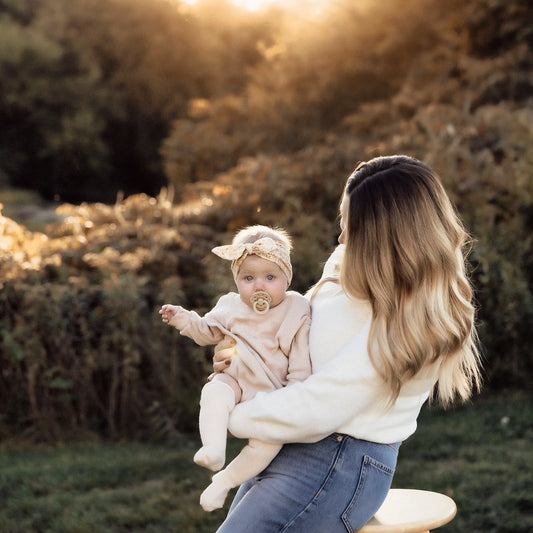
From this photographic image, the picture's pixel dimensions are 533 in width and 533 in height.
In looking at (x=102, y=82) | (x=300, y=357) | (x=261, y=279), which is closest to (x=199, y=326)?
(x=261, y=279)

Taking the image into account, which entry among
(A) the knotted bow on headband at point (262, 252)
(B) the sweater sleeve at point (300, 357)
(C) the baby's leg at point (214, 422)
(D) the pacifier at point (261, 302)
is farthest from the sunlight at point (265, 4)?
(C) the baby's leg at point (214, 422)

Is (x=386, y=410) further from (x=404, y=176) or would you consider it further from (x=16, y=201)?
(x=16, y=201)

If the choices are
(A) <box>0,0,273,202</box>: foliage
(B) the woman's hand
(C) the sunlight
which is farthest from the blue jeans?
(A) <box>0,0,273,202</box>: foliage

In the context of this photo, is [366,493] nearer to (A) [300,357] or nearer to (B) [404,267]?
(A) [300,357]

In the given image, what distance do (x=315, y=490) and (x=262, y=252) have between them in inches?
26.5

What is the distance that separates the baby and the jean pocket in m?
0.24

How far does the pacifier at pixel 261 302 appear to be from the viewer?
2248mm

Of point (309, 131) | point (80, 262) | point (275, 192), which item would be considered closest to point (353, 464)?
point (80, 262)

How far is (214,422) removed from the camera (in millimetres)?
2107

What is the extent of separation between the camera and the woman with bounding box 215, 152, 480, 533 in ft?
6.64

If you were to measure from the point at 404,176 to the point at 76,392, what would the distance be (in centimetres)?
425

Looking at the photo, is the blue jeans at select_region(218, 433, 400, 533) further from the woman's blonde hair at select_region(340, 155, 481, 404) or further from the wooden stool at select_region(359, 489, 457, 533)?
the woman's blonde hair at select_region(340, 155, 481, 404)

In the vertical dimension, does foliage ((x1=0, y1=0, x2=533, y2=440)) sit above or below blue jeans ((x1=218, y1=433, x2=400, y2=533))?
above

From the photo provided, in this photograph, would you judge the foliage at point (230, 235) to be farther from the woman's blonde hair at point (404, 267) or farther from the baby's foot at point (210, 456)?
the baby's foot at point (210, 456)
